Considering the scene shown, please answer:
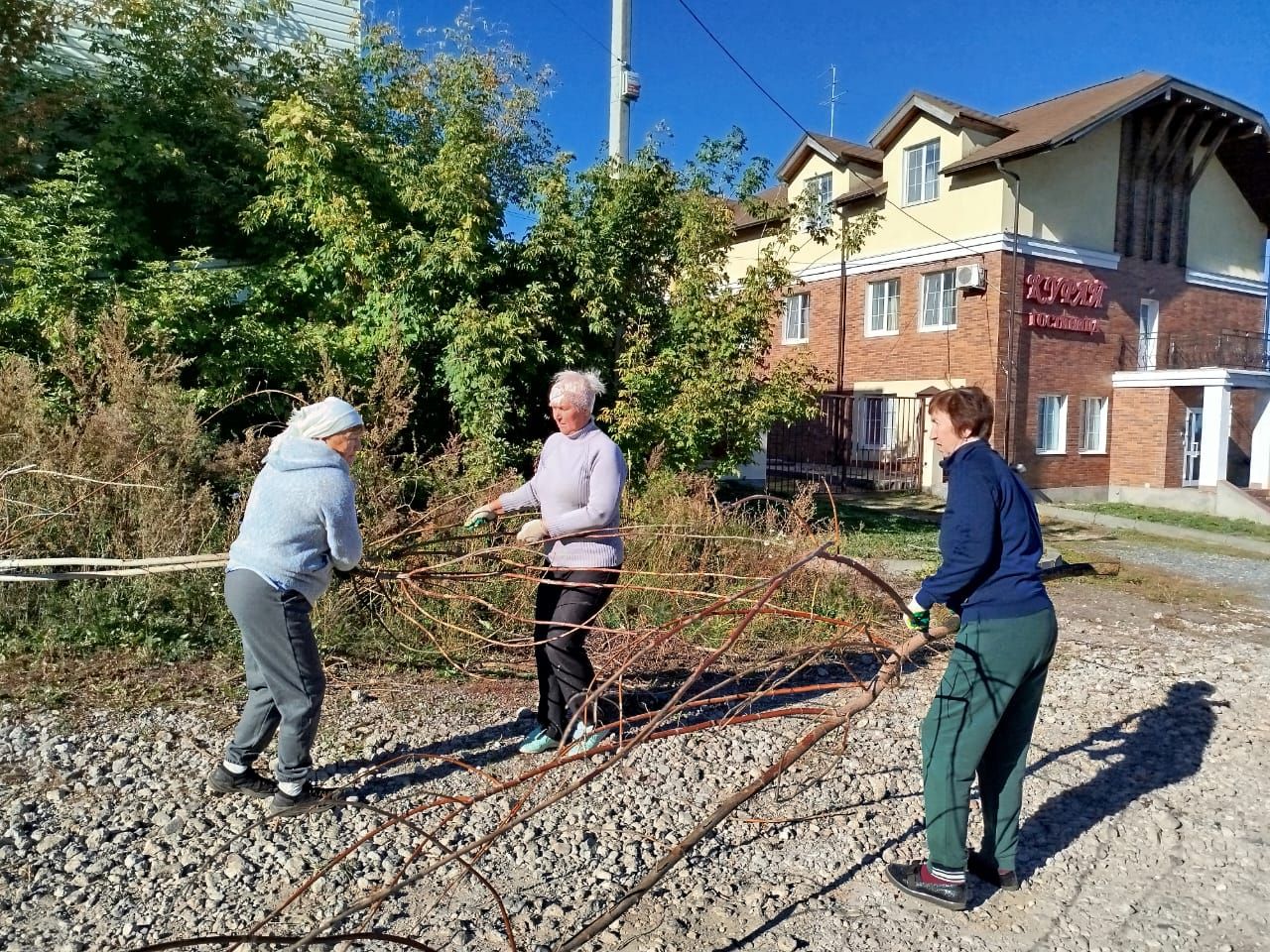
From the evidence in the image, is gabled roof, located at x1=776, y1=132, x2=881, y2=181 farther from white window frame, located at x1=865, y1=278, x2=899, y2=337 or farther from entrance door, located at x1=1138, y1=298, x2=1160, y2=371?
entrance door, located at x1=1138, y1=298, x2=1160, y2=371

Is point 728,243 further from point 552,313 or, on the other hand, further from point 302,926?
point 302,926

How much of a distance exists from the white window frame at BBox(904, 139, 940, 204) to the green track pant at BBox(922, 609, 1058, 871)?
18798 mm

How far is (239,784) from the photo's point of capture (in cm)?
373

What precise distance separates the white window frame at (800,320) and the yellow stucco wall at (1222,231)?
927cm

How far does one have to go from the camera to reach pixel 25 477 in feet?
19.3

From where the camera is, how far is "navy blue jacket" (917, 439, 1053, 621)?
312cm

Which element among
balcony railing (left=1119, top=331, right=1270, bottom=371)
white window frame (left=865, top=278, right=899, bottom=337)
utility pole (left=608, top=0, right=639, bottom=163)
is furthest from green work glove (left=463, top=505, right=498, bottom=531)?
balcony railing (left=1119, top=331, right=1270, bottom=371)

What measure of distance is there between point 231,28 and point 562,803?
11.5 metres

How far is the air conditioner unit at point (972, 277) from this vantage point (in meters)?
18.3

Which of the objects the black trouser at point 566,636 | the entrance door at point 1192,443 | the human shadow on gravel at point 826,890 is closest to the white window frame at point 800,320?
the entrance door at point 1192,443

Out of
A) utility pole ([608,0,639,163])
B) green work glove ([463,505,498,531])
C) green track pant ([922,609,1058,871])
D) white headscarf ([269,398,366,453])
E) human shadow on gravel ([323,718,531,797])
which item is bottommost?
human shadow on gravel ([323,718,531,797])

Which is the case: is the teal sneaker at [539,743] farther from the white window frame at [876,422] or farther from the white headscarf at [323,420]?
the white window frame at [876,422]

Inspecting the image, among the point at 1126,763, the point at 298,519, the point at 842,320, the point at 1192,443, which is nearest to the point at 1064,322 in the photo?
the point at 1192,443

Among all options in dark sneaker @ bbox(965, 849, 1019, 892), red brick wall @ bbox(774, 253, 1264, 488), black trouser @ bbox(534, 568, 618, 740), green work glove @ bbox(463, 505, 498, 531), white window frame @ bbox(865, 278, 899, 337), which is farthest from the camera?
white window frame @ bbox(865, 278, 899, 337)
